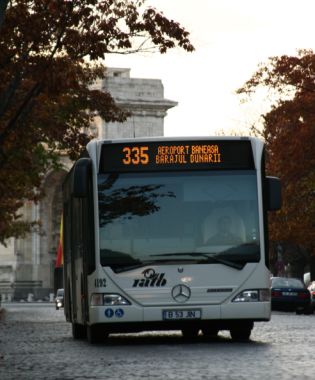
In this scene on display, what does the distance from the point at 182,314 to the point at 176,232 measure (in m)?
1.16

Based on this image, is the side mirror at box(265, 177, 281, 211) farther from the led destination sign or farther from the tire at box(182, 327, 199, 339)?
the tire at box(182, 327, 199, 339)

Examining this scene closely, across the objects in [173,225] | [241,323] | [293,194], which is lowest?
[241,323]

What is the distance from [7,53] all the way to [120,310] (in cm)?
727

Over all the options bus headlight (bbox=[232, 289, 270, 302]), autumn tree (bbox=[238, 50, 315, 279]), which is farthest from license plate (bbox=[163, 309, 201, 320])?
autumn tree (bbox=[238, 50, 315, 279])

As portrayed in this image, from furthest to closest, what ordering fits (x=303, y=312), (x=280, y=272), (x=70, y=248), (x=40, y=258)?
1. (x=40, y=258)
2. (x=280, y=272)
3. (x=303, y=312)
4. (x=70, y=248)

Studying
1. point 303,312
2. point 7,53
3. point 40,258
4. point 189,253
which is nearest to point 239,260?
point 189,253

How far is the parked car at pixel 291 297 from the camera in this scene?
47.9 meters

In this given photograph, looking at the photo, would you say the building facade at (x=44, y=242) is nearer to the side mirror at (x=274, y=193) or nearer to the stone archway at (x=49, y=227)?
the stone archway at (x=49, y=227)

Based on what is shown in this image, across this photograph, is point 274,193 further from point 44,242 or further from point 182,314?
point 44,242

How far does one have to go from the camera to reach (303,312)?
1927 inches

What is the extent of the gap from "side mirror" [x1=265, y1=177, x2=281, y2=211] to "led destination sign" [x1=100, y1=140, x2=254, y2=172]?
0.54m

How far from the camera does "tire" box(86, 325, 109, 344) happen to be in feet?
69.5

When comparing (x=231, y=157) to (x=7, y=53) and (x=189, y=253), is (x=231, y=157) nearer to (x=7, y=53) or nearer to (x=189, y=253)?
(x=189, y=253)

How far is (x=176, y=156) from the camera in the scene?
20750 mm
